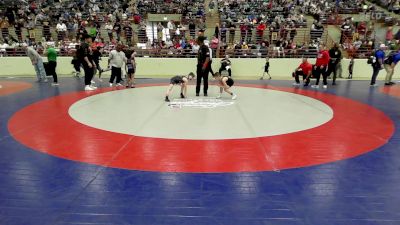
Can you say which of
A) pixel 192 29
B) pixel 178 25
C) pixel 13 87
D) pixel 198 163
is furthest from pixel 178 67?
pixel 198 163

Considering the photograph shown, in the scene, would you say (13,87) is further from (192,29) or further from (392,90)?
(392,90)

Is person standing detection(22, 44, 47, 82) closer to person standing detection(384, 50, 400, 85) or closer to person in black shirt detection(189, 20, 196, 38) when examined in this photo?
person in black shirt detection(189, 20, 196, 38)

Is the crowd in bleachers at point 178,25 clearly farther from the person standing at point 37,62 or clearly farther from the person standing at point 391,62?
the person standing at point 391,62

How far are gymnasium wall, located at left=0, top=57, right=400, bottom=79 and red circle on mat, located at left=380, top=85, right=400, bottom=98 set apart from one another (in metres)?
3.64

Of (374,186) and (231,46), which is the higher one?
(231,46)

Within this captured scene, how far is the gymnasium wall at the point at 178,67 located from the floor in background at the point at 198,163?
23.7 feet

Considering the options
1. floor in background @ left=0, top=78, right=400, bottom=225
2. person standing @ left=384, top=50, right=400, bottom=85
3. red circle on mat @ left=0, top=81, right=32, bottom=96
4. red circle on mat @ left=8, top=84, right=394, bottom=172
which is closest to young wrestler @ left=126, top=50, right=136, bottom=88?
floor in background @ left=0, top=78, right=400, bottom=225

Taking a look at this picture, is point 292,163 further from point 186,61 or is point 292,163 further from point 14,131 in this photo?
point 186,61

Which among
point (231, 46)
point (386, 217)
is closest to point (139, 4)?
point (231, 46)

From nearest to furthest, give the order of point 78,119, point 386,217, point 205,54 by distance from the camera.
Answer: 1. point 386,217
2. point 78,119
3. point 205,54

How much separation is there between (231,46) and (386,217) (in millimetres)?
14901

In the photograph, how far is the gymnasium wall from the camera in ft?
53.1

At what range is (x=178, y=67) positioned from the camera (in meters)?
16.5

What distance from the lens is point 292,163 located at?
505 centimetres
